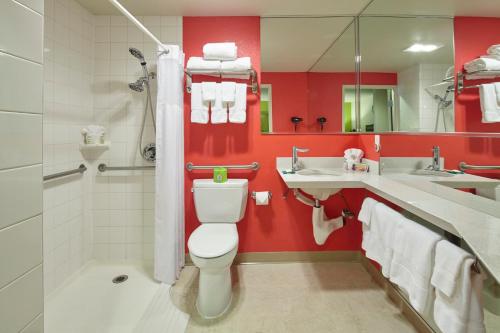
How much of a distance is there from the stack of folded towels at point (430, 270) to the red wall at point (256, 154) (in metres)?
0.91

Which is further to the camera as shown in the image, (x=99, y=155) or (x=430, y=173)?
(x=99, y=155)

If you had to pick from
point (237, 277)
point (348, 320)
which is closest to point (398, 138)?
point (348, 320)

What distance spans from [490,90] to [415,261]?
71cm

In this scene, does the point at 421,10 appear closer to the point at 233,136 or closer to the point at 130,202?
the point at 233,136

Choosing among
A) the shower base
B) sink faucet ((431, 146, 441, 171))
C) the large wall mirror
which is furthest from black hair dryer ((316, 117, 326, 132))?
the shower base

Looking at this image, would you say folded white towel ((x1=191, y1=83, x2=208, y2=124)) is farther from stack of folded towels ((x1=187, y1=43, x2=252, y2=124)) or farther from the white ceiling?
the white ceiling

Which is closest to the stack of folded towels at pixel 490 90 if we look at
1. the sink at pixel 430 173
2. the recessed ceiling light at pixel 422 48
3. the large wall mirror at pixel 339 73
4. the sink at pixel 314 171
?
the sink at pixel 430 173

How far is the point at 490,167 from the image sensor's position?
1017 millimetres

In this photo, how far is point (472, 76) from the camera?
106 centimetres

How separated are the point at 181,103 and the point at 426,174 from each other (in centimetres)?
178

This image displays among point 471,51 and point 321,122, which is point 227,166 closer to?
point 321,122

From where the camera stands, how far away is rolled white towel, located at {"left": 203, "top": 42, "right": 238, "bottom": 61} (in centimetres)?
205

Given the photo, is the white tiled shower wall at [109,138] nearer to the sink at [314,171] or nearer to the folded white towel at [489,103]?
the sink at [314,171]

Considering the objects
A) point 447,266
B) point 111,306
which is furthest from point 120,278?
point 447,266
